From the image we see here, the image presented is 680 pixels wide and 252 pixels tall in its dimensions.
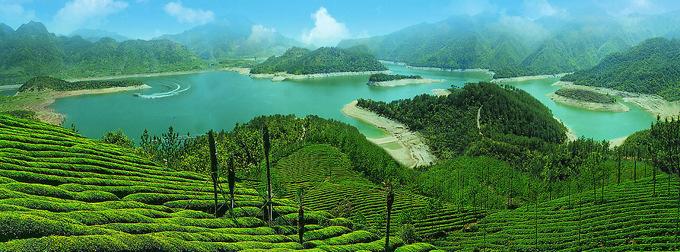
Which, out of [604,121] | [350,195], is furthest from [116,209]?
[604,121]

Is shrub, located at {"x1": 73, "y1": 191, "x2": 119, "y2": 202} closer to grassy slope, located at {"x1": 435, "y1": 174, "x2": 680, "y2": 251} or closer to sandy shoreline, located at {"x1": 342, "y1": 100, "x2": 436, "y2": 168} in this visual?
grassy slope, located at {"x1": 435, "y1": 174, "x2": 680, "y2": 251}

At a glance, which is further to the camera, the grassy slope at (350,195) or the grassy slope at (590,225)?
the grassy slope at (350,195)

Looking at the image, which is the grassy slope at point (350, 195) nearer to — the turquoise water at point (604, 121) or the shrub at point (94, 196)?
the shrub at point (94, 196)

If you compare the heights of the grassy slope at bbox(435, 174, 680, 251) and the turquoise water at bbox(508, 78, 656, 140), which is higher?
the turquoise water at bbox(508, 78, 656, 140)

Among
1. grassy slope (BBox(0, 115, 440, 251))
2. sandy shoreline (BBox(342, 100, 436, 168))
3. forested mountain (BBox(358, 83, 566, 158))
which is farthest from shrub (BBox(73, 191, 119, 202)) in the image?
forested mountain (BBox(358, 83, 566, 158))

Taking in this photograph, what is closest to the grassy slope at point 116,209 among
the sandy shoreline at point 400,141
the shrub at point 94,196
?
the shrub at point 94,196

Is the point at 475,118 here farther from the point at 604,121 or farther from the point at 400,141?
the point at 604,121

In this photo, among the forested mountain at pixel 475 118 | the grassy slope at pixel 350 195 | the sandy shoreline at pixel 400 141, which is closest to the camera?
the grassy slope at pixel 350 195
